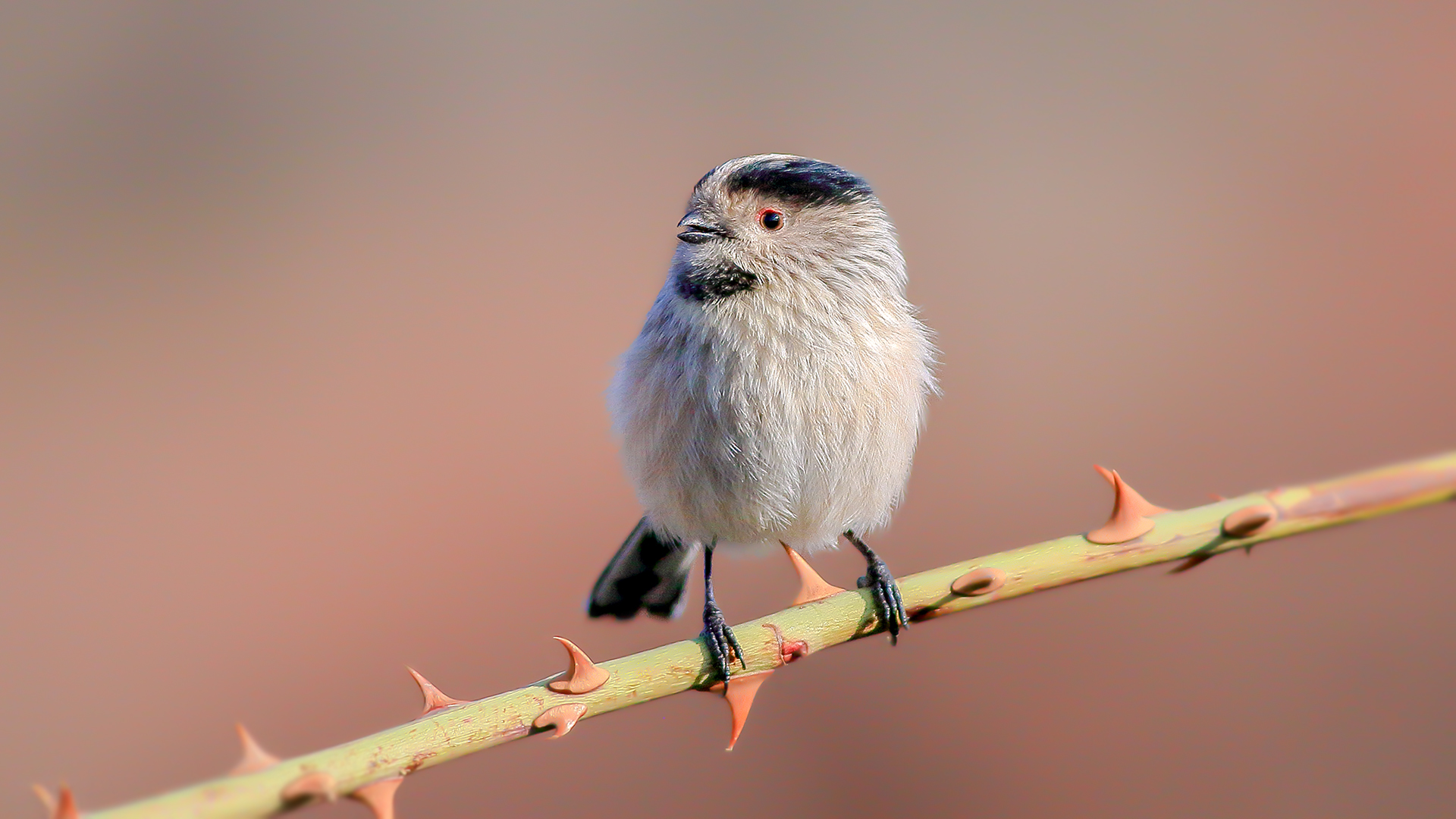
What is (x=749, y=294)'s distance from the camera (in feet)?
7.35

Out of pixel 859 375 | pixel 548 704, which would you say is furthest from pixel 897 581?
pixel 859 375

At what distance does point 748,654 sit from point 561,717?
36cm

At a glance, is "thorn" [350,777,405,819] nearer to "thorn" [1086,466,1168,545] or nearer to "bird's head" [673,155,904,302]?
"thorn" [1086,466,1168,545]

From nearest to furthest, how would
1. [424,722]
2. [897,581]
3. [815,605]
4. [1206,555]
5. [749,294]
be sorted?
[424,722], [1206,555], [897,581], [815,605], [749,294]

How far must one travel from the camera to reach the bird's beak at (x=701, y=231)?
226 centimetres

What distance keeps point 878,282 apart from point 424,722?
1649 mm

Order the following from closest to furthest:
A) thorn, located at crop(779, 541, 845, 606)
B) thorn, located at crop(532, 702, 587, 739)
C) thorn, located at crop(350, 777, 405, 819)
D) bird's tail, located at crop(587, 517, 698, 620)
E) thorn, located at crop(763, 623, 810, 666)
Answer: thorn, located at crop(350, 777, 405, 819), thorn, located at crop(532, 702, 587, 739), thorn, located at crop(763, 623, 810, 666), thorn, located at crop(779, 541, 845, 606), bird's tail, located at crop(587, 517, 698, 620)

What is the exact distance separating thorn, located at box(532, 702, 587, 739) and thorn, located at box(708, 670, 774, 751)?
25cm

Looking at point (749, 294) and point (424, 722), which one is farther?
point (749, 294)

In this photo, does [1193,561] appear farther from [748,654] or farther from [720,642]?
[720,642]

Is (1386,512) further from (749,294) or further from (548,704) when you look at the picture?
(749,294)

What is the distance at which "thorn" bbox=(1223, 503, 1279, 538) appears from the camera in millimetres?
1242

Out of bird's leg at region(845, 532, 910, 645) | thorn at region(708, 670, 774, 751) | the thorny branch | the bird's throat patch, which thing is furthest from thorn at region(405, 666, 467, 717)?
the bird's throat patch

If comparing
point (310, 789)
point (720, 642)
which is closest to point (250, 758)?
point (310, 789)
